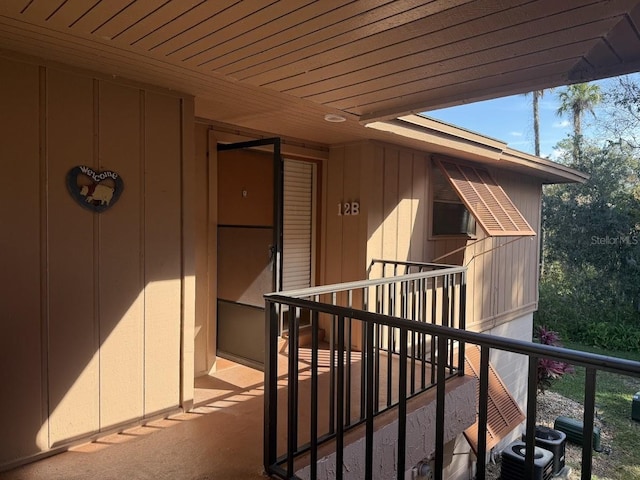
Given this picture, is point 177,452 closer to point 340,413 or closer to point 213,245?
point 340,413

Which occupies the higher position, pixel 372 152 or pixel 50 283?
pixel 372 152

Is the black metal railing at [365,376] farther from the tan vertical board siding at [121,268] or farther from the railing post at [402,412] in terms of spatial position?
the tan vertical board siding at [121,268]

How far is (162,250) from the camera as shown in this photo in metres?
2.86

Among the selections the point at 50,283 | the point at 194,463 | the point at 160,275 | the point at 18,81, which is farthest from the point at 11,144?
the point at 194,463

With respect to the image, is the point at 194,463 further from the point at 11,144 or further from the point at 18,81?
the point at 18,81

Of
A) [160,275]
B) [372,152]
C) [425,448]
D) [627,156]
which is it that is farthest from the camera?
[627,156]

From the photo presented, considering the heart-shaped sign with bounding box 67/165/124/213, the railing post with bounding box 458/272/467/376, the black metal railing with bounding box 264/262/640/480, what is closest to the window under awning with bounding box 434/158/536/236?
the railing post with bounding box 458/272/467/376

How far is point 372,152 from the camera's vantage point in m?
4.59

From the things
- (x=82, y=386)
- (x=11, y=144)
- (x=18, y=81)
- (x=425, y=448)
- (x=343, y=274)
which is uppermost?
(x=18, y=81)

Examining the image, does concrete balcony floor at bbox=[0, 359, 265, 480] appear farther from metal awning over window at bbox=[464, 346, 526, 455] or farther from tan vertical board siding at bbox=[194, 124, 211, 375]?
Result: metal awning over window at bbox=[464, 346, 526, 455]

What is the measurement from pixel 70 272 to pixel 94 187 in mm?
494

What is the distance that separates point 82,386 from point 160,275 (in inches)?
30.0

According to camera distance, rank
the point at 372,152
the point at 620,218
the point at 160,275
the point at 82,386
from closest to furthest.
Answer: the point at 82,386, the point at 160,275, the point at 372,152, the point at 620,218

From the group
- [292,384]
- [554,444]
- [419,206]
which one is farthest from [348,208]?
[554,444]
